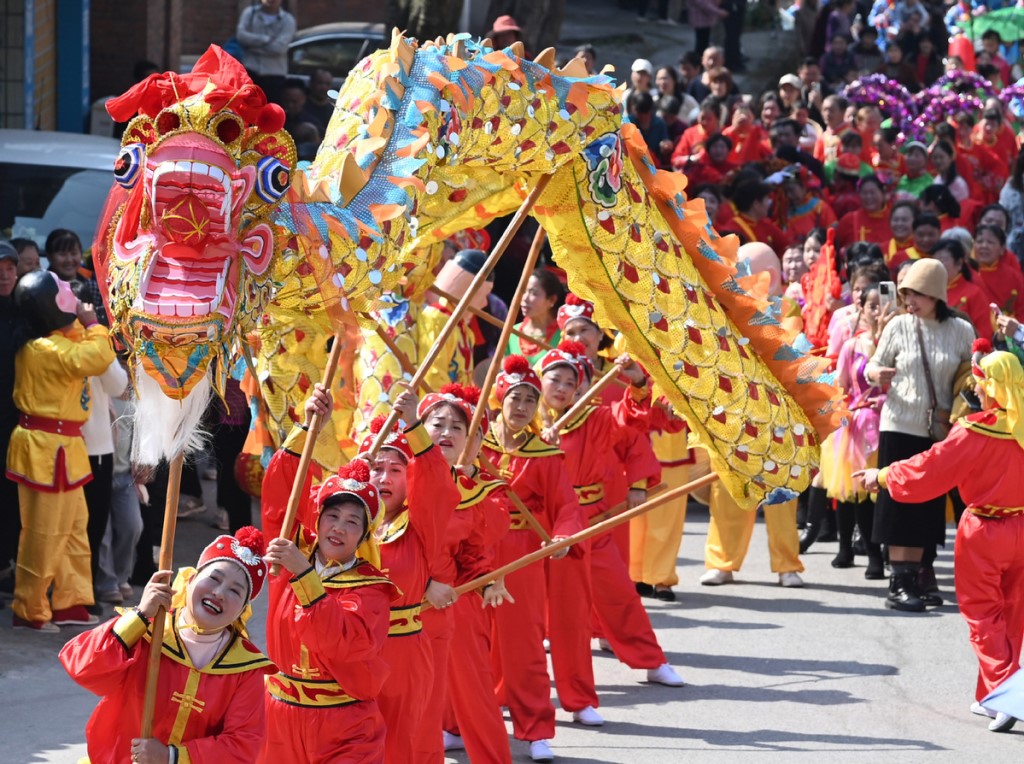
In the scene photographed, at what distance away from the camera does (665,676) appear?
27.9ft

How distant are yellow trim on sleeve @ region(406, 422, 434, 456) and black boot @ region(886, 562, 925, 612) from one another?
15.2 ft

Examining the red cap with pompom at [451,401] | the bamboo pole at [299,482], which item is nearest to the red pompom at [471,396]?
the red cap with pompom at [451,401]

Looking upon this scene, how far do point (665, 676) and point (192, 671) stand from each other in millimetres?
3738

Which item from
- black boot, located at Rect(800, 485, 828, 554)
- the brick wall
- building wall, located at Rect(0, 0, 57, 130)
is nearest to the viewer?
black boot, located at Rect(800, 485, 828, 554)

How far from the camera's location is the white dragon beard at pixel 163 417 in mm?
4922

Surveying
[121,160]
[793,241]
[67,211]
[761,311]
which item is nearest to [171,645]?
[121,160]

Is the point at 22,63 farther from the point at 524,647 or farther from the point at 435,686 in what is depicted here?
the point at 435,686

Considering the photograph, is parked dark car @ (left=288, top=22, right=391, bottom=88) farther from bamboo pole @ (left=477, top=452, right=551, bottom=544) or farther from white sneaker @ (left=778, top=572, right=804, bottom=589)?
bamboo pole @ (left=477, top=452, right=551, bottom=544)

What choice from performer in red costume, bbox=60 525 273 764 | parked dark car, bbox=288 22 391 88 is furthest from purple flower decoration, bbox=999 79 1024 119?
performer in red costume, bbox=60 525 273 764

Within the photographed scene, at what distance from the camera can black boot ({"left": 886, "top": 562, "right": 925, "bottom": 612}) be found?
9.98 meters

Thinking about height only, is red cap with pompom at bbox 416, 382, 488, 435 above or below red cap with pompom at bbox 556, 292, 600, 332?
above

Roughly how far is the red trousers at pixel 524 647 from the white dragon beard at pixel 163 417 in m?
2.73

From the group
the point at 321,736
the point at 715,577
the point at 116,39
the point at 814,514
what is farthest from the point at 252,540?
the point at 116,39

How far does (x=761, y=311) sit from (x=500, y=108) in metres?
1.55
